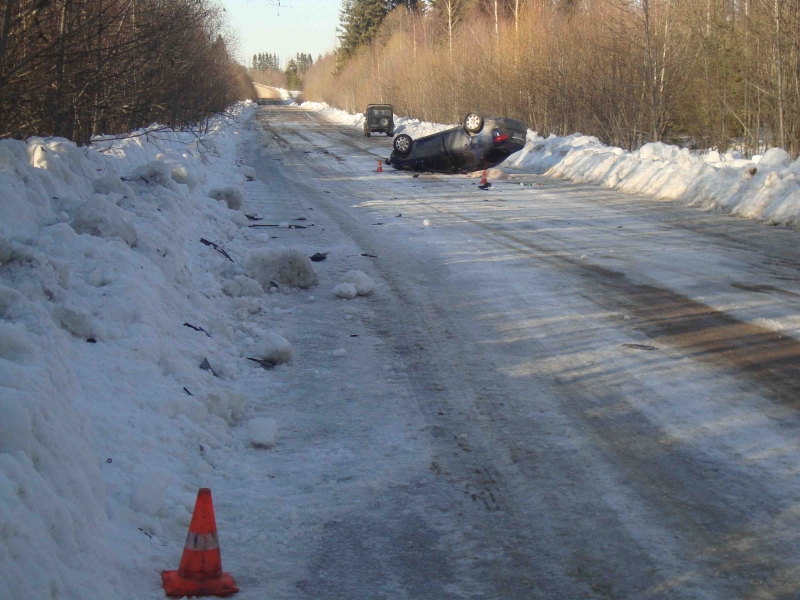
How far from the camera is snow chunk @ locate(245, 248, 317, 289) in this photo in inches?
373

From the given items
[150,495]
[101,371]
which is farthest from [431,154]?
[150,495]

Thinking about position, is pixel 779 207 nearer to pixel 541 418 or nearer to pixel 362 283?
pixel 362 283

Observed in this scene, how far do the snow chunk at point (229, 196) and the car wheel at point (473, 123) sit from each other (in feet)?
27.2

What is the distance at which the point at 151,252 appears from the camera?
25.2ft

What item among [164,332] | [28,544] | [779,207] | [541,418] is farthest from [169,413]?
Result: [779,207]

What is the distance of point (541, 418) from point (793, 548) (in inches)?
79.6

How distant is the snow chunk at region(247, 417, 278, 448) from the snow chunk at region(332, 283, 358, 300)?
383 centimetres

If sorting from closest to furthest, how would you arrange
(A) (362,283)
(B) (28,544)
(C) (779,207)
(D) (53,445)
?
(B) (28,544) < (D) (53,445) < (A) (362,283) < (C) (779,207)

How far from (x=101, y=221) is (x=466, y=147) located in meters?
15.5

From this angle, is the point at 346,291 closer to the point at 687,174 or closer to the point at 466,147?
the point at 687,174

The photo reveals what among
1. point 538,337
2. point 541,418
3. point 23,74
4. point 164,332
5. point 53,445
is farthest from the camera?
point 23,74

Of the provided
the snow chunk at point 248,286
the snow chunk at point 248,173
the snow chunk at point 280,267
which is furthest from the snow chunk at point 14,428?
the snow chunk at point 248,173

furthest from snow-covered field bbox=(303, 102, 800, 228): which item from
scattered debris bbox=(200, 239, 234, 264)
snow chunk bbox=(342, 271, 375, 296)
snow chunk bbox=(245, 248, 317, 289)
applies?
scattered debris bbox=(200, 239, 234, 264)

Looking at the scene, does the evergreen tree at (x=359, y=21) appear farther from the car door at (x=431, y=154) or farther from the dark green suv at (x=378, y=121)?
the car door at (x=431, y=154)
